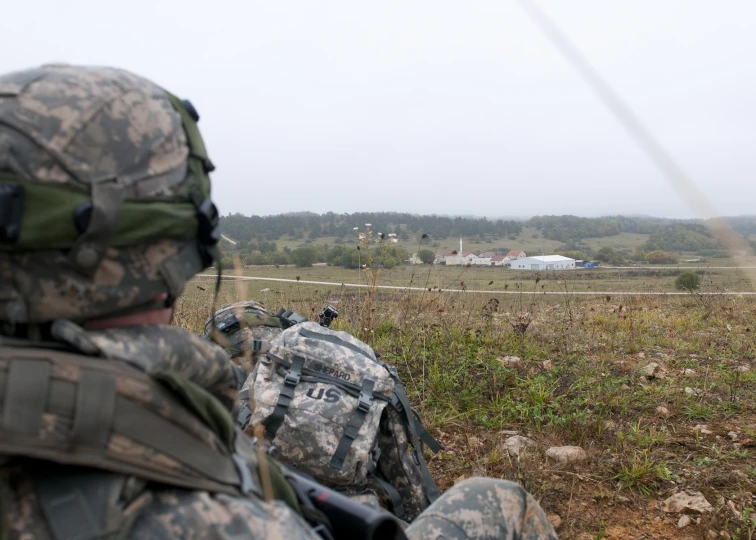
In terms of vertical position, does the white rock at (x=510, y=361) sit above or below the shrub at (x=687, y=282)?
below

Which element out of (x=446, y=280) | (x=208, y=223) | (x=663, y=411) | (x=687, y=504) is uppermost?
(x=208, y=223)

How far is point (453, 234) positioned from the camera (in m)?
46.4

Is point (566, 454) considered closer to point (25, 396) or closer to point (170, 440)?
point (170, 440)

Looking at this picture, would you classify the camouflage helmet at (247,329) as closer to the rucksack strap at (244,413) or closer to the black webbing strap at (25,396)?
the rucksack strap at (244,413)

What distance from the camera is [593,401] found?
3982 mm

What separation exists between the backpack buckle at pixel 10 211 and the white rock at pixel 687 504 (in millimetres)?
3070

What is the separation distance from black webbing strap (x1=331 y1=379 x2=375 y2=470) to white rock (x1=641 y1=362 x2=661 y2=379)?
281 cm

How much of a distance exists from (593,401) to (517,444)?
2.68ft

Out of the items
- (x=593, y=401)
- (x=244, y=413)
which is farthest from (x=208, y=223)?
(x=593, y=401)

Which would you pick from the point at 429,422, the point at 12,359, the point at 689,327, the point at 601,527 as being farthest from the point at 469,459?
the point at 689,327

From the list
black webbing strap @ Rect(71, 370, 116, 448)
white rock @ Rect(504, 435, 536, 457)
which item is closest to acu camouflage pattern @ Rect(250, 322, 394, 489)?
white rock @ Rect(504, 435, 536, 457)

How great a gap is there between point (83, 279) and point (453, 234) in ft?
150

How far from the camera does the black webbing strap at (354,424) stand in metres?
2.53

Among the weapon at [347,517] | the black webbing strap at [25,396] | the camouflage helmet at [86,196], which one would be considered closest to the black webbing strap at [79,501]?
the black webbing strap at [25,396]
